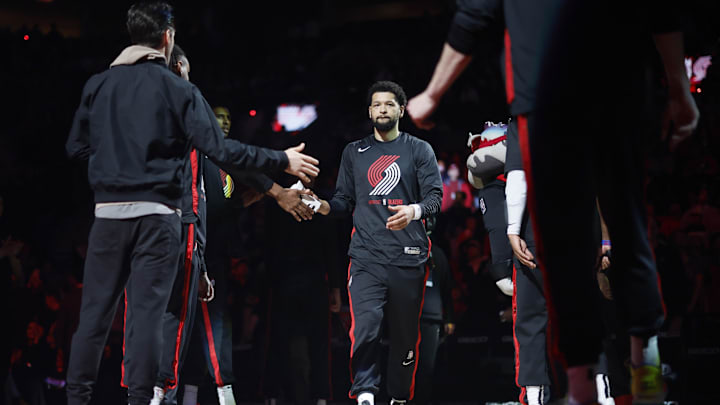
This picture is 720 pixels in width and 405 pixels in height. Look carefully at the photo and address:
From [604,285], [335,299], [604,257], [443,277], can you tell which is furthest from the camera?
[335,299]

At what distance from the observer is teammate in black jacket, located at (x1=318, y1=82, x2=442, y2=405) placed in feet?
15.0

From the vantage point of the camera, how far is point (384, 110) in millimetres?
5004

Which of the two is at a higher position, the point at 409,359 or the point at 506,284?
the point at 506,284

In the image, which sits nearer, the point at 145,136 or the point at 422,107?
the point at 422,107

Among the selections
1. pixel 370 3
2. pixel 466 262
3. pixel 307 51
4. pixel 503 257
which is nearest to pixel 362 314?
pixel 503 257

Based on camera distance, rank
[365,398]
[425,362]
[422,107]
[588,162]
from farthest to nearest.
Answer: [425,362] < [365,398] < [422,107] < [588,162]

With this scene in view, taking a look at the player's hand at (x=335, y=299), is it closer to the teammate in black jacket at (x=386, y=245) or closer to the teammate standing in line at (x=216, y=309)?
the teammate standing in line at (x=216, y=309)

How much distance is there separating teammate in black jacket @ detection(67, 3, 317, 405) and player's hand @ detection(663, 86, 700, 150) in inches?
68.9

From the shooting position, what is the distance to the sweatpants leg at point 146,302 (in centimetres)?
302

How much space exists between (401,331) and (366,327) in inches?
10.2

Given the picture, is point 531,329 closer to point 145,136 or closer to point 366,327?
point 366,327

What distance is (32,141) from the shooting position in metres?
11.9

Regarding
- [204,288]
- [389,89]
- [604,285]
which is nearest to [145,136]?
[204,288]

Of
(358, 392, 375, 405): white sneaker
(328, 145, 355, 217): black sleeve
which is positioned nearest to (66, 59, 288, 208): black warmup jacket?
(328, 145, 355, 217): black sleeve
